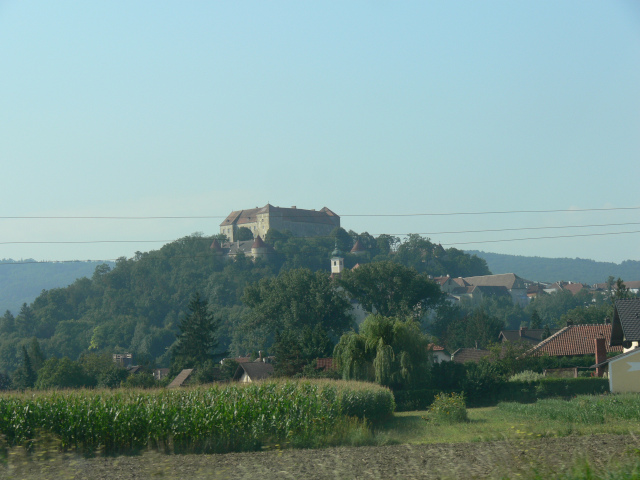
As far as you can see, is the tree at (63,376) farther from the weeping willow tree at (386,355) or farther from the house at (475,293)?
the house at (475,293)

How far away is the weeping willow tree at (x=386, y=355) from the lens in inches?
1618

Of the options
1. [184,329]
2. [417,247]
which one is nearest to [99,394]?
[184,329]

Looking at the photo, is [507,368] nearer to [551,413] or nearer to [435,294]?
[551,413]

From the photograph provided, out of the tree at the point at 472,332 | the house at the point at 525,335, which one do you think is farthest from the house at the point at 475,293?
the house at the point at 525,335

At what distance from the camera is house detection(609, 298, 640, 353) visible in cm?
3594

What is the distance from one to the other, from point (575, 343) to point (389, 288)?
35240mm

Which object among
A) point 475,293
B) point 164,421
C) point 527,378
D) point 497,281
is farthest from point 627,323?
point 497,281

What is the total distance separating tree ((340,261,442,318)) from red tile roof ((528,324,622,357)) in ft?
101

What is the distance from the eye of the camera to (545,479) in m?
9.10

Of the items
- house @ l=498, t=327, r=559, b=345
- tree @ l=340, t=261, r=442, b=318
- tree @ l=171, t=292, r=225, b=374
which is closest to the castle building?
tree @ l=340, t=261, r=442, b=318

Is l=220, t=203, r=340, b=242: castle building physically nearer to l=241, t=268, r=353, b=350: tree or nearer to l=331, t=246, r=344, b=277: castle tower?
l=331, t=246, r=344, b=277: castle tower

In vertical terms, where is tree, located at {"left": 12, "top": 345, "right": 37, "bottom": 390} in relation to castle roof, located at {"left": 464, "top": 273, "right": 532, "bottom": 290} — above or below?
below

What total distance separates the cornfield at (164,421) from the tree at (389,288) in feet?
214

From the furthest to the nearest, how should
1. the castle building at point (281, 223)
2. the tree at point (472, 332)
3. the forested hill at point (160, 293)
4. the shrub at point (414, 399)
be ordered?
the castle building at point (281, 223)
the forested hill at point (160, 293)
the tree at point (472, 332)
the shrub at point (414, 399)
